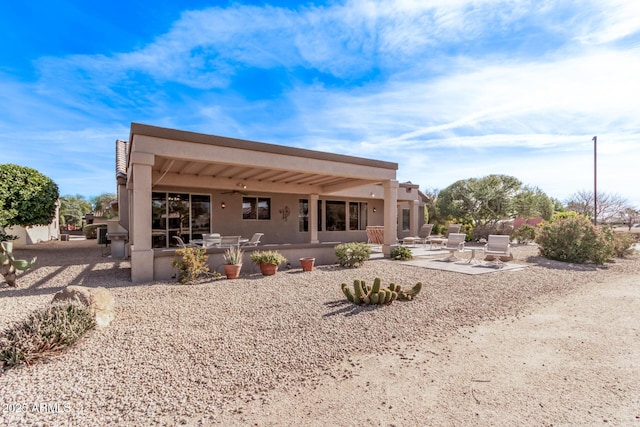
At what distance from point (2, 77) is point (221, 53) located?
6331mm

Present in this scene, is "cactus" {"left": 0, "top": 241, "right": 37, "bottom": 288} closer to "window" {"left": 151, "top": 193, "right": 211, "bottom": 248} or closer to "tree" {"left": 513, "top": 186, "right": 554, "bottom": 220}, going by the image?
"window" {"left": 151, "top": 193, "right": 211, "bottom": 248}

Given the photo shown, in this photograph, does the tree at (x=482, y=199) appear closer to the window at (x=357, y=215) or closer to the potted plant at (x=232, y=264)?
the window at (x=357, y=215)

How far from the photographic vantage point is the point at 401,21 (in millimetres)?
8539

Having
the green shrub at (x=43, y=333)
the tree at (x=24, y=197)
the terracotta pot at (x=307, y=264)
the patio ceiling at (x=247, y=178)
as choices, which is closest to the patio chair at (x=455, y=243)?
the patio ceiling at (x=247, y=178)

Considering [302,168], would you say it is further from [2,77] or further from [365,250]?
[2,77]

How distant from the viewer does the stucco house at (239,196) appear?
297 inches

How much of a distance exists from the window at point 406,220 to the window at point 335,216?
17.2 ft

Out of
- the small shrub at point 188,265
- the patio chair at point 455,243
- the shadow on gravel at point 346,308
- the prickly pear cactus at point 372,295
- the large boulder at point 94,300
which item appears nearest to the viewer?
the large boulder at point 94,300

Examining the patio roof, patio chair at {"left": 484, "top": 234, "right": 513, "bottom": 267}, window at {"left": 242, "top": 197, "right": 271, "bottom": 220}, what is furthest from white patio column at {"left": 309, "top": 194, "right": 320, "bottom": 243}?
patio chair at {"left": 484, "top": 234, "right": 513, "bottom": 267}

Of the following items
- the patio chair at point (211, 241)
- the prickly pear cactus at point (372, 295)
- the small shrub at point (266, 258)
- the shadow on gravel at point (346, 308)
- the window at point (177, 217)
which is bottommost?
the shadow on gravel at point (346, 308)

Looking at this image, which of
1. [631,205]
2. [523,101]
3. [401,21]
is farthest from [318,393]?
[631,205]

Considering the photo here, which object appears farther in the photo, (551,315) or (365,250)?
(365,250)

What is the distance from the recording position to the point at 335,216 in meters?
17.8

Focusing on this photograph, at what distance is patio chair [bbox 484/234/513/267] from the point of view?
10.9 meters
